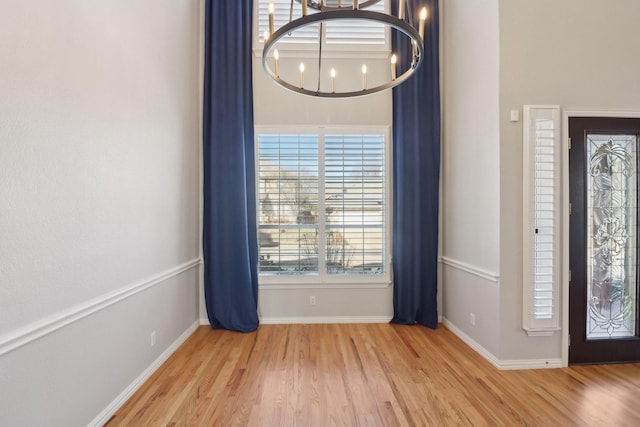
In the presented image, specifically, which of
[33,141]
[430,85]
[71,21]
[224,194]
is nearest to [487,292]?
[430,85]

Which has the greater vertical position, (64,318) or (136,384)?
(64,318)

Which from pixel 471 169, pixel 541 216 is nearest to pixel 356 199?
pixel 471 169

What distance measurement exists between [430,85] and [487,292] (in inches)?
97.4

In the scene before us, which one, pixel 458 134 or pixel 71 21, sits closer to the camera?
pixel 71 21

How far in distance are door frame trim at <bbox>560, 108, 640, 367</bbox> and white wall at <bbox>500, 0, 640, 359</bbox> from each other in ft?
0.16

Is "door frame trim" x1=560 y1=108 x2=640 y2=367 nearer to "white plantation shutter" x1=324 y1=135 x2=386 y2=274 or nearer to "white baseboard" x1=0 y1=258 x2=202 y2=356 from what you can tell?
"white plantation shutter" x1=324 y1=135 x2=386 y2=274

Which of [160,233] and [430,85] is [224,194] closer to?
[160,233]

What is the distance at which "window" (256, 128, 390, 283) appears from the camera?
3.71 m

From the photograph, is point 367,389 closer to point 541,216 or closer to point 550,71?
point 541,216

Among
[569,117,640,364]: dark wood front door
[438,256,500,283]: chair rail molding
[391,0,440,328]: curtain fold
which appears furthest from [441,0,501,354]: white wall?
[569,117,640,364]: dark wood front door

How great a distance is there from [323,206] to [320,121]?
1065 millimetres

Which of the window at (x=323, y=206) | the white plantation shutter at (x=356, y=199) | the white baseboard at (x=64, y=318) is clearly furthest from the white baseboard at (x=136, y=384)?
the white plantation shutter at (x=356, y=199)

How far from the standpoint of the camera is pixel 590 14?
2627 millimetres

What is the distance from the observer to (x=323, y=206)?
3.74 metres
